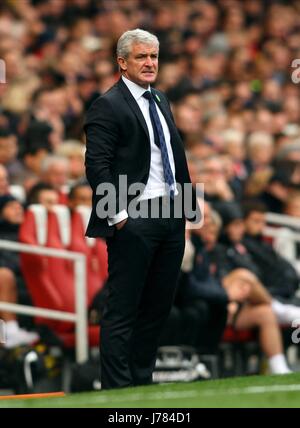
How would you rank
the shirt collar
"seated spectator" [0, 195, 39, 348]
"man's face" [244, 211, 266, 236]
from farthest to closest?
"man's face" [244, 211, 266, 236] → "seated spectator" [0, 195, 39, 348] → the shirt collar

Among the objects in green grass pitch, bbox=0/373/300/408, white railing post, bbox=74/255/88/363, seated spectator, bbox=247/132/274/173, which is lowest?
green grass pitch, bbox=0/373/300/408

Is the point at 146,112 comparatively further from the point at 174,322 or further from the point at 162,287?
the point at 174,322

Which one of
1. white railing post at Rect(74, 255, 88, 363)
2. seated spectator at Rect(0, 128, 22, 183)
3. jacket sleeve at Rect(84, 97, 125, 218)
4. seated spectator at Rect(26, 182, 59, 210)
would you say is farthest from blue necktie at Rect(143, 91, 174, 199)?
seated spectator at Rect(0, 128, 22, 183)

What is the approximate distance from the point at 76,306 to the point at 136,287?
130 inches

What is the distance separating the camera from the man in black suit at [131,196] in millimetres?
9680

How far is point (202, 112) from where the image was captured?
1880cm

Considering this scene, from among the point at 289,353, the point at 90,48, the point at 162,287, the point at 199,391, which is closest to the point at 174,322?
the point at 289,353

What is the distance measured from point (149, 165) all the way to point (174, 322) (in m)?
3.71

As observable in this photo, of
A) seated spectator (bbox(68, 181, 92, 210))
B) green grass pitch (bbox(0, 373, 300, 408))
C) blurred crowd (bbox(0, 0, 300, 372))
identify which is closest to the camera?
green grass pitch (bbox(0, 373, 300, 408))

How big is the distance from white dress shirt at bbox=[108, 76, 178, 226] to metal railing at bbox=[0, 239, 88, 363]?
3.11 m

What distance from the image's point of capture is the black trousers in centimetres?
971

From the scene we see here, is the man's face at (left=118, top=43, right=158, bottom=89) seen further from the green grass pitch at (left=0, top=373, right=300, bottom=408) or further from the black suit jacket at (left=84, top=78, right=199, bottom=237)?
the green grass pitch at (left=0, top=373, right=300, bottom=408)

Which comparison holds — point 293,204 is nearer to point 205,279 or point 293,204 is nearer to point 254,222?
point 254,222

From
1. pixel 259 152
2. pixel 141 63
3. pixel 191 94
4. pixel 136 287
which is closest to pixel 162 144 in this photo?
pixel 141 63
